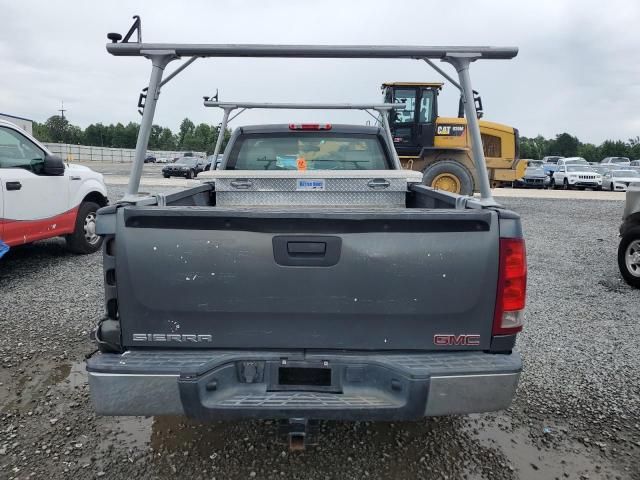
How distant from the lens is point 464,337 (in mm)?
2314

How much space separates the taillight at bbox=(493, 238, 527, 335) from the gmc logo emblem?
108 millimetres

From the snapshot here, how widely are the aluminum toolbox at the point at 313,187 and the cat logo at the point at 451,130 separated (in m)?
10.9

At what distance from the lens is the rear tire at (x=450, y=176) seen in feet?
46.4

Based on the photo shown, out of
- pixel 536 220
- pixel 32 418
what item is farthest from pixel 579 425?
pixel 536 220

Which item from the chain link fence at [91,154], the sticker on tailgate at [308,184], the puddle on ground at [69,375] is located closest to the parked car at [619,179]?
the sticker on tailgate at [308,184]

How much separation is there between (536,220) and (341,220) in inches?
480

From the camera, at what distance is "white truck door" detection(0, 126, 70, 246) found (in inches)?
224

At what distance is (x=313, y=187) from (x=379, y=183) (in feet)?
1.97

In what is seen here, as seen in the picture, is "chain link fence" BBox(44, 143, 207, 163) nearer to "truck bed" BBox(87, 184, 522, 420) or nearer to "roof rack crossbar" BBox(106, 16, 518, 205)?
"roof rack crossbar" BBox(106, 16, 518, 205)

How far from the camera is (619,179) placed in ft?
82.4

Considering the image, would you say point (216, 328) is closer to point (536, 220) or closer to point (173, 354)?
point (173, 354)

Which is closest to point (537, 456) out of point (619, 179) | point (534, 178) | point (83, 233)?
point (83, 233)

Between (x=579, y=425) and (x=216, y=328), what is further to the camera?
(x=579, y=425)

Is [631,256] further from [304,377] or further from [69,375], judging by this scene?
[69,375]
